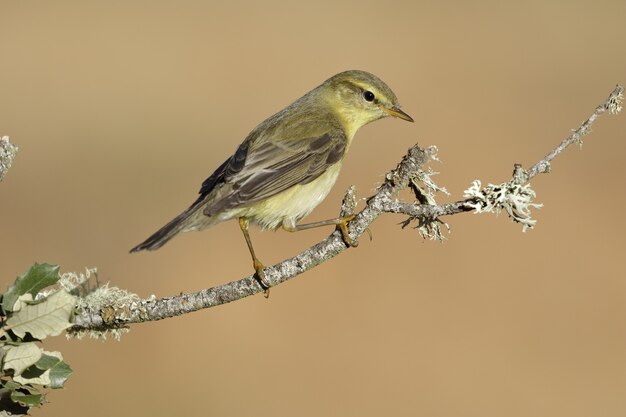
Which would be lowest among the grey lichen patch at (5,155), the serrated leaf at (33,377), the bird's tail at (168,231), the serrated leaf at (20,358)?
the serrated leaf at (33,377)

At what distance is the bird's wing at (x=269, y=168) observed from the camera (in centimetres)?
514

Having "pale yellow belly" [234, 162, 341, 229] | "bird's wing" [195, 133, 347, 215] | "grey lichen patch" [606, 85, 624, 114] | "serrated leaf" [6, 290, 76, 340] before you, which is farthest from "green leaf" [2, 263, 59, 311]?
"pale yellow belly" [234, 162, 341, 229]

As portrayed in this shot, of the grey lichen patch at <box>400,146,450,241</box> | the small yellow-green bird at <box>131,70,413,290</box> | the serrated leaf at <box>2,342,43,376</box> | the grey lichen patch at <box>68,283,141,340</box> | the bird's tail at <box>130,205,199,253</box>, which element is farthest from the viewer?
the small yellow-green bird at <box>131,70,413,290</box>

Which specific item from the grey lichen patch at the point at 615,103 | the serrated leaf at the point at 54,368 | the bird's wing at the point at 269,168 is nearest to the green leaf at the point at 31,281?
the serrated leaf at the point at 54,368

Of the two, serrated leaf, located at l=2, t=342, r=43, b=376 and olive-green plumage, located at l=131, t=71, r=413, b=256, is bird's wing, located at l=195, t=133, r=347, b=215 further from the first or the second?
serrated leaf, located at l=2, t=342, r=43, b=376

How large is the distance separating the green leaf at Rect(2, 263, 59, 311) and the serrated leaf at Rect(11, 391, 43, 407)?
25cm

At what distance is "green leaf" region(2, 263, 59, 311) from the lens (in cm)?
255

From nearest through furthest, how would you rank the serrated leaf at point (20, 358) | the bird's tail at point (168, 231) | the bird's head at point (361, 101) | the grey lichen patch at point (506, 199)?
1. the serrated leaf at point (20, 358)
2. the grey lichen patch at point (506, 199)
3. the bird's tail at point (168, 231)
4. the bird's head at point (361, 101)

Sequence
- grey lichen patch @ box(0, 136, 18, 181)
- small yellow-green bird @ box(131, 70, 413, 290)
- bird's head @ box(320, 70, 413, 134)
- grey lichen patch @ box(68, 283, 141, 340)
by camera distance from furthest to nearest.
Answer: bird's head @ box(320, 70, 413, 134) < small yellow-green bird @ box(131, 70, 413, 290) < grey lichen patch @ box(68, 283, 141, 340) < grey lichen patch @ box(0, 136, 18, 181)

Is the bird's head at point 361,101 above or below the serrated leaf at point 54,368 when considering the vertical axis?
above

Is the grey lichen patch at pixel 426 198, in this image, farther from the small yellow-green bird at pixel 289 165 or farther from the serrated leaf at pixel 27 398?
the serrated leaf at pixel 27 398

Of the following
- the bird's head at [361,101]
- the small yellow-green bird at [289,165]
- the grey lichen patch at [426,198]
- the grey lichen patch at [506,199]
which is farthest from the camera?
the bird's head at [361,101]

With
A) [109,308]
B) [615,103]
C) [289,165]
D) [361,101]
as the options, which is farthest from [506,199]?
[361,101]

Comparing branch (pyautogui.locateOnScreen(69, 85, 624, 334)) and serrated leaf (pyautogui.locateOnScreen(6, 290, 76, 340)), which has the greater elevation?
branch (pyautogui.locateOnScreen(69, 85, 624, 334))
